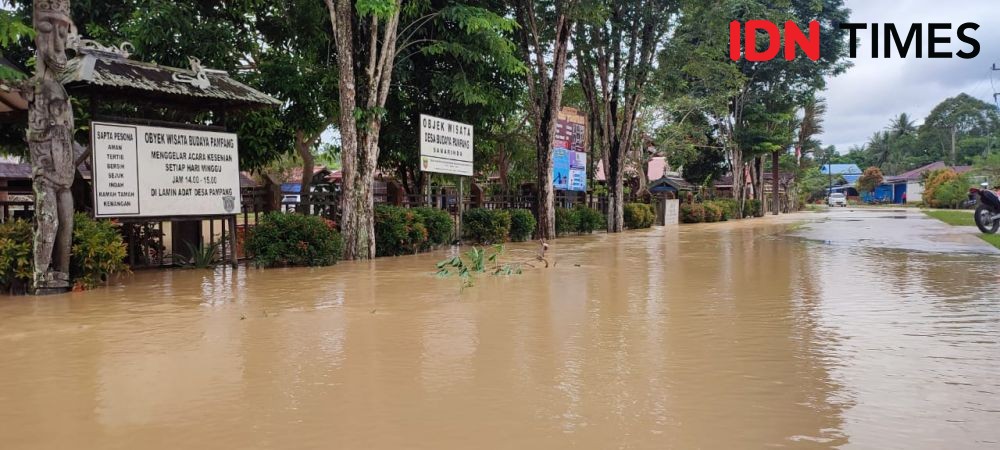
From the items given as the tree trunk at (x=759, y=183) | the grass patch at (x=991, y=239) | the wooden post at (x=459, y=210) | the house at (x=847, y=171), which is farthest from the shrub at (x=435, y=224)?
the house at (x=847, y=171)

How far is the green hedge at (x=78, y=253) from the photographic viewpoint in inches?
346

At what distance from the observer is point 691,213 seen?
125 feet

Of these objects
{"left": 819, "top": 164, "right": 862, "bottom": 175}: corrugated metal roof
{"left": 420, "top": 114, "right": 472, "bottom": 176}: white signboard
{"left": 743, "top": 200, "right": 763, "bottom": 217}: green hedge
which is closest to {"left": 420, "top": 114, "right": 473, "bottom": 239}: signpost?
{"left": 420, "top": 114, "right": 472, "bottom": 176}: white signboard

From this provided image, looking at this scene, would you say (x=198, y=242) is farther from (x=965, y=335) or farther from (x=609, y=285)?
(x=965, y=335)

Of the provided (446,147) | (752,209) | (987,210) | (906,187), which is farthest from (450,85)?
(906,187)

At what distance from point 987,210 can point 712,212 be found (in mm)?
18656

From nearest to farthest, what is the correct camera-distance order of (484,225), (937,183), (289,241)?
(289,241) < (484,225) < (937,183)

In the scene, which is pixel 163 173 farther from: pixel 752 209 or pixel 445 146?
pixel 752 209

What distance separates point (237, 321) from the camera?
6.95 meters

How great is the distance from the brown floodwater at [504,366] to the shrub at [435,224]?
630 cm

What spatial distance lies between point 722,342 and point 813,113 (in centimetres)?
5623

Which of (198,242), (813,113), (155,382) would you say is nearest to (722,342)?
(155,382)

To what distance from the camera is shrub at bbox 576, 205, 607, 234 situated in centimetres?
2458

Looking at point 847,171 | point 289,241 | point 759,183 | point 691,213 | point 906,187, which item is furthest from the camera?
point 847,171
